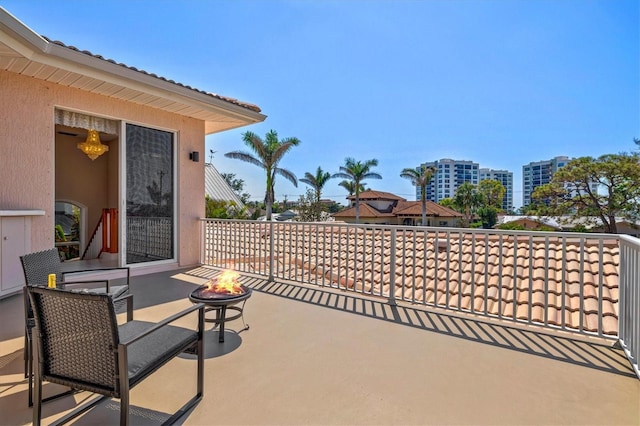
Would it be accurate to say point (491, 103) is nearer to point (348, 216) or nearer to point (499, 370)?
point (348, 216)

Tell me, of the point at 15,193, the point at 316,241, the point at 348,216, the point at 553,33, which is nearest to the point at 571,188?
the point at 348,216

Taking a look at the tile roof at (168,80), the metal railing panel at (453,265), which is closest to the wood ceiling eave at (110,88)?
the tile roof at (168,80)

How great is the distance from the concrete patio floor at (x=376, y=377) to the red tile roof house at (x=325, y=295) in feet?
0.05

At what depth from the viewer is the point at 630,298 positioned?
95.9 inches

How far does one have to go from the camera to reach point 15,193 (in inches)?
157

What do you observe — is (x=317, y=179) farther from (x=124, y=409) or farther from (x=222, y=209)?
(x=124, y=409)

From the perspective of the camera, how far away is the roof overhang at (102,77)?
3.19 m

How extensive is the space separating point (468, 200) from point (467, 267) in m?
37.7

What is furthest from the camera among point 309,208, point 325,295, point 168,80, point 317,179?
point 317,179

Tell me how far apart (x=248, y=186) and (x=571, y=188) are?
2921 centimetres

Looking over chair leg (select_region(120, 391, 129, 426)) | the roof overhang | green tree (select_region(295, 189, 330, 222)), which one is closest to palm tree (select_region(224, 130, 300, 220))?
green tree (select_region(295, 189, 330, 222))

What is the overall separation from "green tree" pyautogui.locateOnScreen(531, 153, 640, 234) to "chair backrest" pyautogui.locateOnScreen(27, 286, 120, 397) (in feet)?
98.1

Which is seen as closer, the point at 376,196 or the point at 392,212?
the point at 376,196

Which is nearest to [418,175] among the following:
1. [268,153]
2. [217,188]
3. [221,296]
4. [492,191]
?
[268,153]
